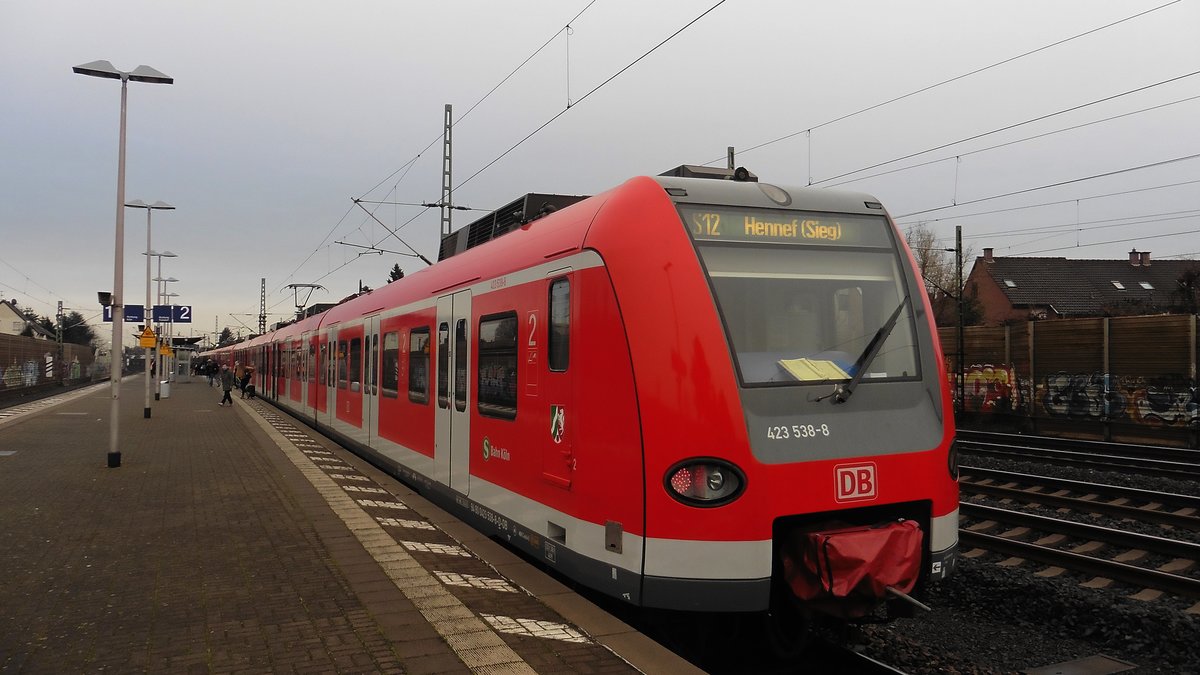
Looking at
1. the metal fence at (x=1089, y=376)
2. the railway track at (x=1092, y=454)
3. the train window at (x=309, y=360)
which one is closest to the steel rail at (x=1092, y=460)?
the railway track at (x=1092, y=454)

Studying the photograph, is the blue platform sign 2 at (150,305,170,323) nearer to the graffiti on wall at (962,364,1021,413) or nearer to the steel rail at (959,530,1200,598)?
the graffiti on wall at (962,364,1021,413)

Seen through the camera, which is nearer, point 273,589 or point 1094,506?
point 273,589

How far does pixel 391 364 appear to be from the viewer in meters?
11.2

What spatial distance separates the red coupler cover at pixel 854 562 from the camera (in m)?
4.60

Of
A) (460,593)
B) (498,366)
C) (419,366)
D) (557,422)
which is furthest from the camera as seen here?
(419,366)

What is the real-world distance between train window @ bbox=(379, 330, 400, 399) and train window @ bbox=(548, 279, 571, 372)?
5.36 meters

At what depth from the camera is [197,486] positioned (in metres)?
10.7

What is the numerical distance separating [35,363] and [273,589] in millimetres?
48340

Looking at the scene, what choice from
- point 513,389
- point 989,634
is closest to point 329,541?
point 513,389

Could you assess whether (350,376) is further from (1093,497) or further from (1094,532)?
(1093,497)

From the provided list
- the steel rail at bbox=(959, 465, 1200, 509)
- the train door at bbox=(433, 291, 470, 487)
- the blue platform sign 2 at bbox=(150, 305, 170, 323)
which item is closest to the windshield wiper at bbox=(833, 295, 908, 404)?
the train door at bbox=(433, 291, 470, 487)

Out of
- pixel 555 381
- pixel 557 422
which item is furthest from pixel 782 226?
pixel 557 422

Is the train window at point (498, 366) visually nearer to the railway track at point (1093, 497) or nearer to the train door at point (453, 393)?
the train door at point (453, 393)

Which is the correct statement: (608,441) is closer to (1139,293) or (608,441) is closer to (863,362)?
(863,362)
